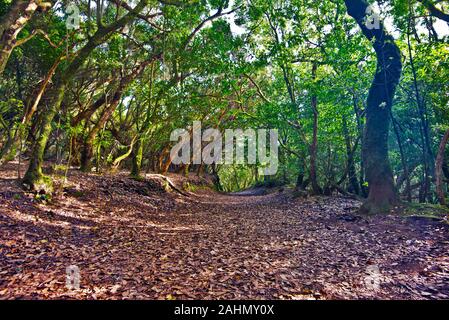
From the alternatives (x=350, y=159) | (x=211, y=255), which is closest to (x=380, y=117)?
(x=350, y=159)

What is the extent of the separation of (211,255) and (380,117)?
664cm

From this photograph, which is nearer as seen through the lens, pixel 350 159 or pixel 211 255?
pixel 211 255

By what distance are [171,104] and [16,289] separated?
1159 centimetres

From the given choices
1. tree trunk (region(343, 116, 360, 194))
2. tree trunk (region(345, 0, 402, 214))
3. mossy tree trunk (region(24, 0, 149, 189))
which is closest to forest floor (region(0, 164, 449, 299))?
mossy tree trunk (region(24, 0, 149, 189))

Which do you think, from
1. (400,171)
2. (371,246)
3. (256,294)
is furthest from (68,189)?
(400,171)

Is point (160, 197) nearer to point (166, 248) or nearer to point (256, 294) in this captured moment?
point (166, 248)

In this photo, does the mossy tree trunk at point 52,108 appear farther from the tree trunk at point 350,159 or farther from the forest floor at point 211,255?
the tree trunk at point 350,159

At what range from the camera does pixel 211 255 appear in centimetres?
539

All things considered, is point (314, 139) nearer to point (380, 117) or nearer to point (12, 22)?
point (380, 117)

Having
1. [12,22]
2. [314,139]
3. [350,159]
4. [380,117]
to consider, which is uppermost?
[12,22]

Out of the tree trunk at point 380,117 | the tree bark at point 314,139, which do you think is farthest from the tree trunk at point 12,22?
the tree bark at point 314,139

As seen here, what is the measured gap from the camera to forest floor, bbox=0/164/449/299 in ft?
12.2

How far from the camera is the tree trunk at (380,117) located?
8.12 metres
